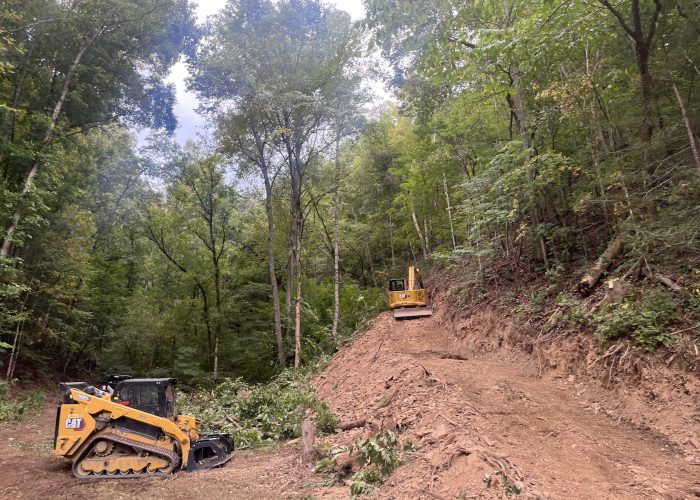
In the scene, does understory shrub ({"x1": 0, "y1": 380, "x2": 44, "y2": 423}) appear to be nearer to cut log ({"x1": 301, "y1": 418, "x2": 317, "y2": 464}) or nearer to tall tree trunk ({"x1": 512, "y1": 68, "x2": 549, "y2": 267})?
cut log ({"x1": 301, "y1": 418, "x2": 317, "y2": 464})

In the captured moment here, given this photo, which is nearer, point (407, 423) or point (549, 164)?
point (407, 423)

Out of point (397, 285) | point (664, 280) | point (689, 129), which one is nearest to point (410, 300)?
point (397, 285)

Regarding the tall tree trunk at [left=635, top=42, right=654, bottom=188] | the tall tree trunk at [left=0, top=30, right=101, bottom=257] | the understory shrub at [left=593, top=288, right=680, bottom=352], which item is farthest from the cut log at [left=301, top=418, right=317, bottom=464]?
the tall tree trunk at [left=0, top=30, right=101, bottom=257]

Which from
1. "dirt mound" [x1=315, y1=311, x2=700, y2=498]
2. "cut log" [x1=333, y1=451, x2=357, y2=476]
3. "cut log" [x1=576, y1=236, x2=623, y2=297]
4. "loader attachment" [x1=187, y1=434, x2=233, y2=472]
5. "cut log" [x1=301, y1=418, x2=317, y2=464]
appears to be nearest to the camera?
"dirt mound" [x1=315, y1=311, x2=700, y2=498]

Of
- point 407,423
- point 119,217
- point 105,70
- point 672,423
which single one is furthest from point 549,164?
point 119,217

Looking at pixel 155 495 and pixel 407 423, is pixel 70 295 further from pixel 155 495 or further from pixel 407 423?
pixel 407 423

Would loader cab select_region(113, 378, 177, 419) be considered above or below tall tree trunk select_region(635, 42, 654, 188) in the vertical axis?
below

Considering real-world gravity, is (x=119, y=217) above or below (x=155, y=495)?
above

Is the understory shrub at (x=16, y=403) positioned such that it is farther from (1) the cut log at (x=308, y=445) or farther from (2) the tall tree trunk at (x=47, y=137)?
(1) the cut log at (x=308, y=445)

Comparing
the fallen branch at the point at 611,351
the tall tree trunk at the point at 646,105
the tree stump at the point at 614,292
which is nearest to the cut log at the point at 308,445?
the fallen branch at the point at 611,351

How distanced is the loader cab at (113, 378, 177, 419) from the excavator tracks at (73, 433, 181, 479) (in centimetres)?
64

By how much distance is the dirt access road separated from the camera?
4246 millimetres

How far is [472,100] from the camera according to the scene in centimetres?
1392

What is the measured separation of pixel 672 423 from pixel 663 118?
6.10 metres
